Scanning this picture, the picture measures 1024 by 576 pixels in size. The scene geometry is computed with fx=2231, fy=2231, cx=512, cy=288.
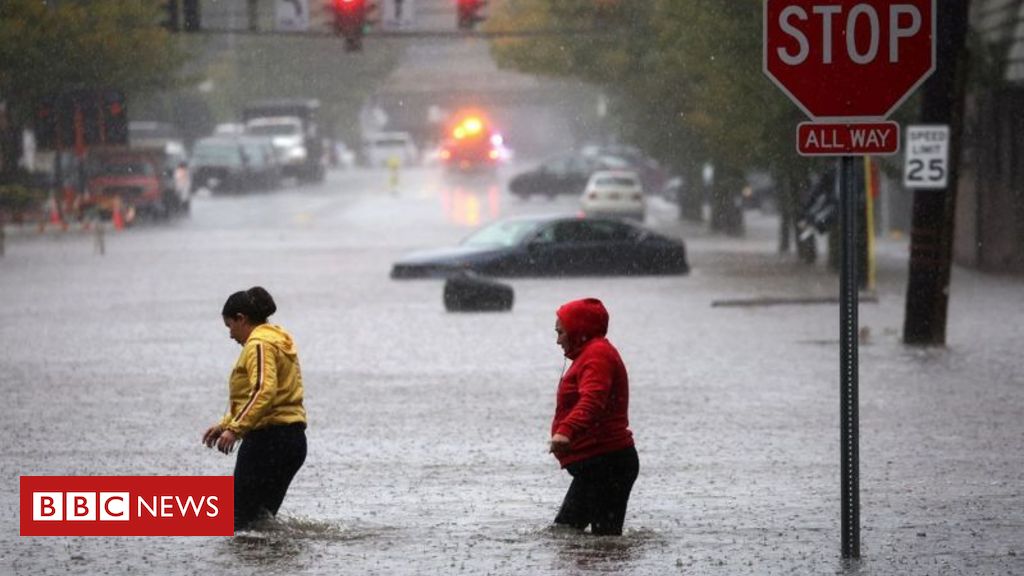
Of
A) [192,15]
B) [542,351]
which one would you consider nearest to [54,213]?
[192,15]

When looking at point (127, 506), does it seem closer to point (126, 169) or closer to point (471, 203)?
point (126, 169)

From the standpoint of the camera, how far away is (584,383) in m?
9.98

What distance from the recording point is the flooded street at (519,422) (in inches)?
396

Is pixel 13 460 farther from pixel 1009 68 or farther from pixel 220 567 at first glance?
pixel 1009 68

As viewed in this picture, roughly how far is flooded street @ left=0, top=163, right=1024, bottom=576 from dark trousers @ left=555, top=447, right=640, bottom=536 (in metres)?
0.14

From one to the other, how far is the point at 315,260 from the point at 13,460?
87.7ft

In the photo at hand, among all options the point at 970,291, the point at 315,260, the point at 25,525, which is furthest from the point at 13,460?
the point at 315,260

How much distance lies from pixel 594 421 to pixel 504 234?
26202 millimetres

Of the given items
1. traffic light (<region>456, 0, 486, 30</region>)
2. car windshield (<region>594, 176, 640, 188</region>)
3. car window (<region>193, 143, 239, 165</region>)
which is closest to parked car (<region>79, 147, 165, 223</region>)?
car windshield (<region>594, 176, 640, 188</region>)

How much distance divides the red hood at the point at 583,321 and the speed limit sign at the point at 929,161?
40.8 ft

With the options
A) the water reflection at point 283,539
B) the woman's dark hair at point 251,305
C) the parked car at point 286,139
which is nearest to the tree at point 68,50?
the parked car at point 286,139

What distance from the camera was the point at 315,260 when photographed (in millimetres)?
40250

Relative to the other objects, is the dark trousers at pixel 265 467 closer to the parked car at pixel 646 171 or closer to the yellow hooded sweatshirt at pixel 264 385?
the yellow hooded sweatshirt at pixel 264 385

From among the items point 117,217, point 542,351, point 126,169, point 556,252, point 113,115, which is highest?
point 113,115
